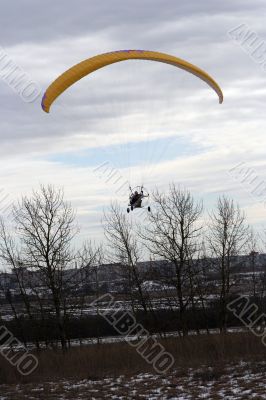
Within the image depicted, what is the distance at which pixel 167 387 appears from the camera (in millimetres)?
17234

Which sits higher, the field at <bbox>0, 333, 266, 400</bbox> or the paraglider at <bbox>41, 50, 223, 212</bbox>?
the paraglider at <bbox>41, 50, 223, 212</bbox>

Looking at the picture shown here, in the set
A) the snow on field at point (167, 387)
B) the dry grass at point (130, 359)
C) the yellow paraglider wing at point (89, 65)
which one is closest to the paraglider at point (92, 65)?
the yellow paraglider wing at point (89, 65)

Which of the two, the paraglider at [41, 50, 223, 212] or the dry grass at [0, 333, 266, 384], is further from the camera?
the dry grass at [0, 333, 266, 384]

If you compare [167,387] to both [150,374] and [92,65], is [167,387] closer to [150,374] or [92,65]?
[150,374]

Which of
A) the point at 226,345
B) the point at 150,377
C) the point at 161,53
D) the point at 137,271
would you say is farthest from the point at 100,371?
Result: the point at 137,271

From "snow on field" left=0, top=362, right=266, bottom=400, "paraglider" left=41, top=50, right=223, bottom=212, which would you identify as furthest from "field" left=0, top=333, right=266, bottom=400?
"paraglider" left=41, top=50, right=223, bottom=212

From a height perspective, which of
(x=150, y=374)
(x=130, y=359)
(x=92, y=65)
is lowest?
(x=150, y=374)

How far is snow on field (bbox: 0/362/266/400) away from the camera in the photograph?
611 inches

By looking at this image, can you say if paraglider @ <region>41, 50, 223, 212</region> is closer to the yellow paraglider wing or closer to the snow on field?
the yellow paraglider wing

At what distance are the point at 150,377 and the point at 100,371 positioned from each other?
3608mm

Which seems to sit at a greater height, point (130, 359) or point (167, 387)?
point (130, 359)

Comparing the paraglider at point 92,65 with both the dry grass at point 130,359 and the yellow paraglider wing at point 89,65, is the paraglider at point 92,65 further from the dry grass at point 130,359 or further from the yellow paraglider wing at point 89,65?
the dry grass at point 130,359

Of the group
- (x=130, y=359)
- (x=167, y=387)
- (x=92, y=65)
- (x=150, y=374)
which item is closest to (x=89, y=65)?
(x=92, y=65)

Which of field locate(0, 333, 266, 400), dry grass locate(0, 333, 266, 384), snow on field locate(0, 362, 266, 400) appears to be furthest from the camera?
dry grass locate(0, 333, 266, 384)
